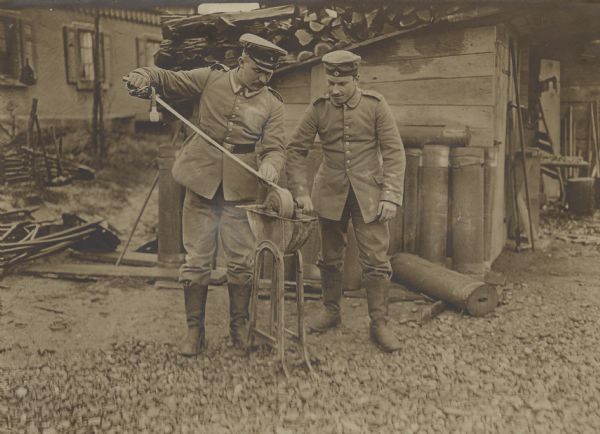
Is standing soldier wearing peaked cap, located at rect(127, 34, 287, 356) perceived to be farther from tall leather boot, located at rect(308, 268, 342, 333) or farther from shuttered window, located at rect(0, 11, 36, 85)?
shuttered window, located at rect(0, 11, 36, 85)

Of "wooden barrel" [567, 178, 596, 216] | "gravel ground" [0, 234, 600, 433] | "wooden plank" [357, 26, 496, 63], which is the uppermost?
"wooden plank" [357, 26, 496, 63]

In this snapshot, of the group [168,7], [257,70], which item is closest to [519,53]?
[257,70]

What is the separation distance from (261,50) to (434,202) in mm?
2119

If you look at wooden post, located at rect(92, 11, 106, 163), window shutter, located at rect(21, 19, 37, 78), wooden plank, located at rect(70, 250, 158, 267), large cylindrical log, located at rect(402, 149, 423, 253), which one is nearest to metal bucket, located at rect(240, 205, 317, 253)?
window shutter, located at rect(21, 19, 37, 78)

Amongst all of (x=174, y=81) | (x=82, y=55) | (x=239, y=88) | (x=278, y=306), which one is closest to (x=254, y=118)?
(x=239, y=88)

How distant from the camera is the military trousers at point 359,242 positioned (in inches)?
145

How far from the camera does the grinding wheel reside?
3.12 m

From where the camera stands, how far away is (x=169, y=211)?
5164mm

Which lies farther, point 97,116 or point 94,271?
point 97,116

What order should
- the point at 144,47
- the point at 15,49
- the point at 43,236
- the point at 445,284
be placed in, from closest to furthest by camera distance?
the point at 15,49 < the point at 445,284 < the point at 43,236 < the point at 144,47

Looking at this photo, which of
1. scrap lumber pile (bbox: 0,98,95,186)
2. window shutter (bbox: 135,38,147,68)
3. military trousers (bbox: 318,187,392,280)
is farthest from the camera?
window shutter (bbox: 135,38,147,68)

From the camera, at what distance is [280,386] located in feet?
10.2

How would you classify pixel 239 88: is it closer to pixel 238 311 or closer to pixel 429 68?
pixel 238 311

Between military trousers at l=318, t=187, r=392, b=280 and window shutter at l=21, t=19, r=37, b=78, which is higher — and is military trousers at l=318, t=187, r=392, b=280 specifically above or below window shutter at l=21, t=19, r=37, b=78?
below
